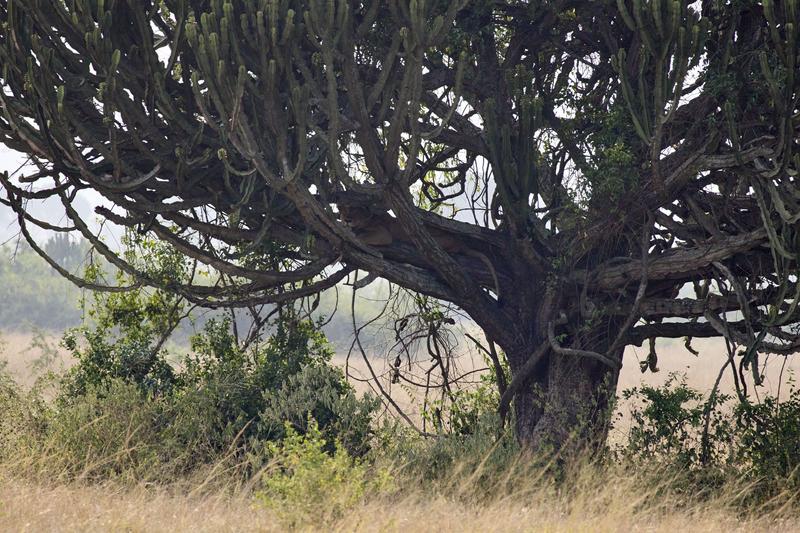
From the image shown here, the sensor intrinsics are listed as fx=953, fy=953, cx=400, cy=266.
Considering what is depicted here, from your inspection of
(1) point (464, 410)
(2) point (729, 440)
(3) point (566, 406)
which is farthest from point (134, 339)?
(2) point (729, 440)

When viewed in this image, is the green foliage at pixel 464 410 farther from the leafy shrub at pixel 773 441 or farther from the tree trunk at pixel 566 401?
the leafy shrub at pixel 773 441

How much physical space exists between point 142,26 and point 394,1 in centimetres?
213

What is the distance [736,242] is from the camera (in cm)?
848

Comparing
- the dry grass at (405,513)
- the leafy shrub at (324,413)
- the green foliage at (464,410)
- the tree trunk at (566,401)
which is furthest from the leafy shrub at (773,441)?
the leafy shrub at (324,413)

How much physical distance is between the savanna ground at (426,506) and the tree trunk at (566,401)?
24.5 inches

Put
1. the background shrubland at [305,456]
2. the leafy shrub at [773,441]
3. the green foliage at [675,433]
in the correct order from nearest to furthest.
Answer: the background shrubland at [305,456] → the leafy shrub at [773,441] → the green foliage at [675,433]

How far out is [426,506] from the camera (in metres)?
7.41

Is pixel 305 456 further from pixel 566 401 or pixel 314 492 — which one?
pixel 566 401

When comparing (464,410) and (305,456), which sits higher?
(464,410)

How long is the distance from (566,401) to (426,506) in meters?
3.04

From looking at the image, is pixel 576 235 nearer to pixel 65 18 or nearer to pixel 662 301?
pixel 662 301

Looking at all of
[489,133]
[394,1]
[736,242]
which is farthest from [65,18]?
[736,242]

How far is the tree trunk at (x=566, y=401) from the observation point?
9773mm

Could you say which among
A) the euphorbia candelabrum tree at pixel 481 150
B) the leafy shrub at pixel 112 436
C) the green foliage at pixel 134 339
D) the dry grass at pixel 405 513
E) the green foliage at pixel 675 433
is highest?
the euphorbia candelabrum tree at pixel 481 150
